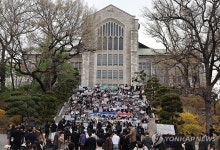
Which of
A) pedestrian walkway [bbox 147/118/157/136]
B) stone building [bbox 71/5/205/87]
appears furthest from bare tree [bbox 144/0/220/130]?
stone building [bbox 71/5/205/87]

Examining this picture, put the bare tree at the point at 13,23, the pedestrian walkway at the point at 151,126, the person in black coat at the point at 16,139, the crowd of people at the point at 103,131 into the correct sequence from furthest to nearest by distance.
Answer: the bare tree at the point at 13,23 → the pedestrian walkway at the point at 151,126 → the person in black coat at the point at 16,139 → the crowd of people at the point at 103,131

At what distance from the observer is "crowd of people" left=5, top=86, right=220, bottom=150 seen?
13.0 metres

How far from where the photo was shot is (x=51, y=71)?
3362 centimetres

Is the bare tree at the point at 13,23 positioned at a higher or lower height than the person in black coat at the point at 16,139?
higher

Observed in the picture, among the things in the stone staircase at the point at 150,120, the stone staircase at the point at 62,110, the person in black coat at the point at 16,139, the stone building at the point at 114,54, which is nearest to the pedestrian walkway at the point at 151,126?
the stone staircase at the point at 150,120

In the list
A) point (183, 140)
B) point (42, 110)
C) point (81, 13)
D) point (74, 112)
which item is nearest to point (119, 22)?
point (81, 13)

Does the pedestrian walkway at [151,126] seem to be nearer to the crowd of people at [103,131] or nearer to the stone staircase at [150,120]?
the stone staircase at [150,120]

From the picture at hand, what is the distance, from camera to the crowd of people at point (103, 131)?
13.0 m

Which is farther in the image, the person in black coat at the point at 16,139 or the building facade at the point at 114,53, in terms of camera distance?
the building facade at the point at 114,53

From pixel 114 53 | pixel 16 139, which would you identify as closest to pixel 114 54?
pixel 114 53

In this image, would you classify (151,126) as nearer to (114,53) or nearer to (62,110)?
(62,110)

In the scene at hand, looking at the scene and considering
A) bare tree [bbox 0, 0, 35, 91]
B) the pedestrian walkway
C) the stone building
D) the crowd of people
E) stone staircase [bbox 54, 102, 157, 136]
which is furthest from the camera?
the stone building

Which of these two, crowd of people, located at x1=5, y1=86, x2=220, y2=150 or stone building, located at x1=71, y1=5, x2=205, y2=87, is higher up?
stone building, located at x1=71, y1=5, x2=205, y2=87

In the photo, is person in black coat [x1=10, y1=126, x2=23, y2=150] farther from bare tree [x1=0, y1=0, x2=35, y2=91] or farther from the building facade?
the building facade
